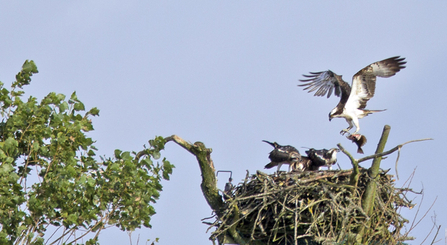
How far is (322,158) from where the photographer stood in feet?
29.8

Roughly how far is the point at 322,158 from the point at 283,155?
66 cm

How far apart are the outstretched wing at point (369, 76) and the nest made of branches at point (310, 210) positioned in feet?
9.02

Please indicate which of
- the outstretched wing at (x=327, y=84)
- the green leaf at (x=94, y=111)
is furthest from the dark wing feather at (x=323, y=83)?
the green leaf at (x=94, y=111)

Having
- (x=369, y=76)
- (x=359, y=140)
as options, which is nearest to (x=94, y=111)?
(x=359, y=140)

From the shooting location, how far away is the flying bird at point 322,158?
29.8 feet

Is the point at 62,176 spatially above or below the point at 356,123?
below

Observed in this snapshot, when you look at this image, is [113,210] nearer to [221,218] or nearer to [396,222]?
[221,218]

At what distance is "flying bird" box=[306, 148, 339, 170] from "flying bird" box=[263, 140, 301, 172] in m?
0.30

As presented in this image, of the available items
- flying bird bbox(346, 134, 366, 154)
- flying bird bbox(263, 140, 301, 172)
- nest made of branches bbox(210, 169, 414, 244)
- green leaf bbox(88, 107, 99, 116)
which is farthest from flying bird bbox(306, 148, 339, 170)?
green leaf bbox(88, 107, 99, 116)

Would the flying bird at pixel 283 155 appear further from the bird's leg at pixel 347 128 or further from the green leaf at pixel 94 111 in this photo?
the green leaf at pixel 94 111

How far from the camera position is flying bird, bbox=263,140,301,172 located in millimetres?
8990

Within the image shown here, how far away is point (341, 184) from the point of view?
7.41 metres

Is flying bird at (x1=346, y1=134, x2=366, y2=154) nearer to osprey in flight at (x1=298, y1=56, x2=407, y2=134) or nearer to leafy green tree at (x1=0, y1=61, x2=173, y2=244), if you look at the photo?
osprey in flight at (x1=298, y1=56, x2=407, y2=134)

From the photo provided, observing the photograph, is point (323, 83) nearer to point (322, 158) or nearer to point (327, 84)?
point (327, 84)
